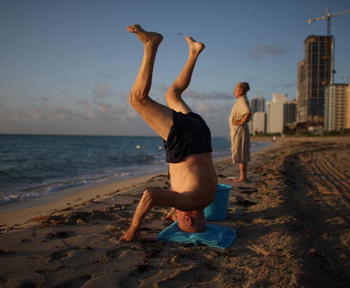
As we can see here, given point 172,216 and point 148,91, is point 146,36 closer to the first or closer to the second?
point 148,91

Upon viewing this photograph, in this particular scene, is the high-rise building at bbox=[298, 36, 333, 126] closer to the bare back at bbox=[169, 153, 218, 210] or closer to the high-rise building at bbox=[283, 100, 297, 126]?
the high-rise building at bbox=[283, 100, 297, 126]

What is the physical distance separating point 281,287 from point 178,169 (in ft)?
4.60

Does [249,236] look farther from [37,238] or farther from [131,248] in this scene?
[37,238]

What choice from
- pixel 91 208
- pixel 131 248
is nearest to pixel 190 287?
pixel 131 248

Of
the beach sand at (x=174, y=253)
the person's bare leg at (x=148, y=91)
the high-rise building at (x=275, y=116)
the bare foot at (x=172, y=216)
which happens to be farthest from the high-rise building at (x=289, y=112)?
the person's bare leg at (x=148, y=91)

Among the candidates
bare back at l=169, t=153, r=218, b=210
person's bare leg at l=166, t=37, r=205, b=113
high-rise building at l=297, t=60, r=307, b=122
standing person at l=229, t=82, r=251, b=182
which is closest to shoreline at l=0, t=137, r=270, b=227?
bare back at l=169, t=153, r=218, b=210

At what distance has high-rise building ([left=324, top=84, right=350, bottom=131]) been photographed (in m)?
89.9

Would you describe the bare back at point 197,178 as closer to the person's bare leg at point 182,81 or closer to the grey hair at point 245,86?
the person's bare leg at point 182,81

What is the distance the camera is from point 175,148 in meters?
2.92

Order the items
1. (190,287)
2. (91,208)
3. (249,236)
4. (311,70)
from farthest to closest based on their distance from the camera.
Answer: (311,70)
(91,208)
(249,236)
(190,287)

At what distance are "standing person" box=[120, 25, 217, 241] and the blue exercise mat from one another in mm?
311

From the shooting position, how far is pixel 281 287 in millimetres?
2115

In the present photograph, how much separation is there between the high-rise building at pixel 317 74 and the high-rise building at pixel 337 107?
8.10 metres

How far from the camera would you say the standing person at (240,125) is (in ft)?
21.5
